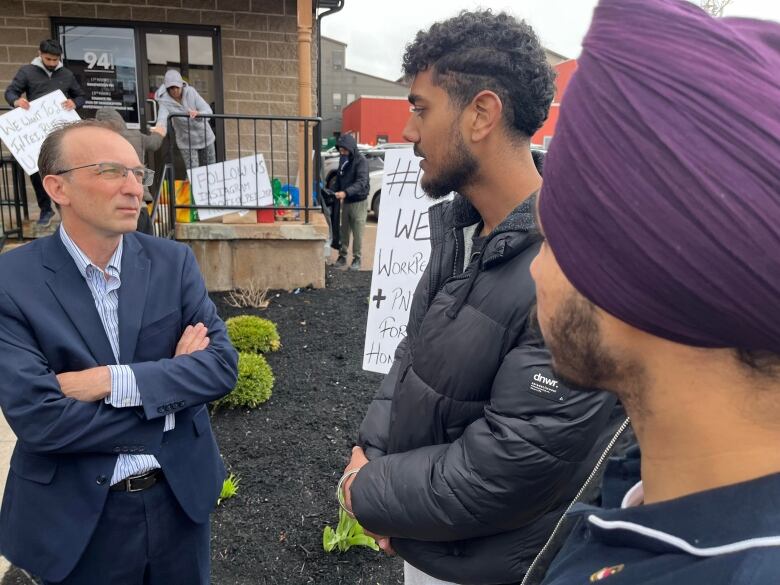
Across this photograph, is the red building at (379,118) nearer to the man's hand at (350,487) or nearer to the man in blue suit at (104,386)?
the man in blue suit at (104,386)

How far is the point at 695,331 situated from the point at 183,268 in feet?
6.13

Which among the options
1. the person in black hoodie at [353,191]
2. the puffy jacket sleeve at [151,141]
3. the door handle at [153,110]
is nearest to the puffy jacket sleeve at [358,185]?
the person in black hoodie at [353,191]

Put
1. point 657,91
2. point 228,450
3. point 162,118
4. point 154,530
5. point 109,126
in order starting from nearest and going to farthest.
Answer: point 657,91 → point 154,530 → point 109,126 → point 228,450 → point 162,118

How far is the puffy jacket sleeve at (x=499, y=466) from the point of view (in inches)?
51.1

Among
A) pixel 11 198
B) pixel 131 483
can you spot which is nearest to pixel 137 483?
pixel 131 483

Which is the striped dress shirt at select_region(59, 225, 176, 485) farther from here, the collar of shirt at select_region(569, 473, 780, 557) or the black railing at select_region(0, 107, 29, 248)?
the black railing at select_region(0, 107, 29, 248)

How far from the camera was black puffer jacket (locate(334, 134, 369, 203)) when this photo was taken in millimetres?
8969

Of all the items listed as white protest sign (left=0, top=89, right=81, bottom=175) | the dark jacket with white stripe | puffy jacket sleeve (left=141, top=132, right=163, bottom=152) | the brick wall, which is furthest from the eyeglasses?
the brick wall

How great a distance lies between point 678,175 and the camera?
23.9 inches

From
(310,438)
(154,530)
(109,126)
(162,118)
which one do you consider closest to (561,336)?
(154,530)

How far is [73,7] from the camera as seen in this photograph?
7.81m

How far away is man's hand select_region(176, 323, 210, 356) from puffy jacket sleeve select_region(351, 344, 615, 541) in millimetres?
897

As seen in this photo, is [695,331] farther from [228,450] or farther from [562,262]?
[228,450]

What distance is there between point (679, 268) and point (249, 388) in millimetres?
3659
